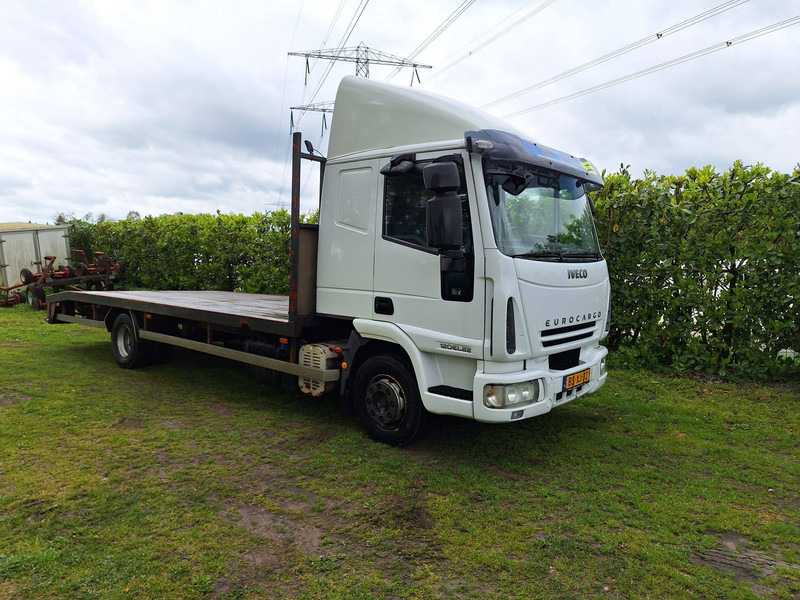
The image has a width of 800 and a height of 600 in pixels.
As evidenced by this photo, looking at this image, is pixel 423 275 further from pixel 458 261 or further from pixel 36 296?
pixel 36 296

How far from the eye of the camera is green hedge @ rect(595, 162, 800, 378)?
6.21m

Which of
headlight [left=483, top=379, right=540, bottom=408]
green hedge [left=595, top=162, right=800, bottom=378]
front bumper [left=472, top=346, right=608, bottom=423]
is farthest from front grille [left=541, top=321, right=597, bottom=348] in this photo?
green hedge [left=595, top=162, right=800, bottom=378]

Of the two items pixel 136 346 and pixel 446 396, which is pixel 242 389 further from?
pixel 446 396

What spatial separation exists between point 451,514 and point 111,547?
205cm

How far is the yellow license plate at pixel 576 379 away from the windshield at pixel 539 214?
3.16 feet

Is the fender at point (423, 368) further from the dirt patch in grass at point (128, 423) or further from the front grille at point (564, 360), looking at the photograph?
the dirt patch in grass at point (128, 423)

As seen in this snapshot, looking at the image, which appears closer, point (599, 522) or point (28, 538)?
point (28, 538)

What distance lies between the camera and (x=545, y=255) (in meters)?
4.16

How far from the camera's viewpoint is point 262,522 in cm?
335

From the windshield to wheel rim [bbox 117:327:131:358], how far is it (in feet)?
19.3

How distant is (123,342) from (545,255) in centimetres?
619

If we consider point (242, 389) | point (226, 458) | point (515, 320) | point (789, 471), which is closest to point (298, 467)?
point (226, 458)

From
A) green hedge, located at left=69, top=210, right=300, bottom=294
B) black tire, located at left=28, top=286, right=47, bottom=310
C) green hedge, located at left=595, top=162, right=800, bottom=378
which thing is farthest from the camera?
black tire, located at left=28, top=286, right=47, bottom=310

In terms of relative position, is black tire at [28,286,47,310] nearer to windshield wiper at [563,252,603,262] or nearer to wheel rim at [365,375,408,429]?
wheel rim at [365,375,408,429]
